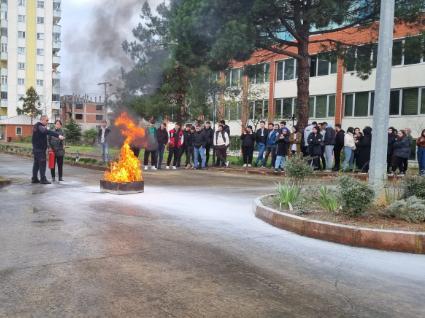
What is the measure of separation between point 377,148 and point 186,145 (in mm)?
11459

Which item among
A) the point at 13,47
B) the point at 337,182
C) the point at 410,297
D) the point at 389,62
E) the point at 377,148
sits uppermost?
the point at 13,47

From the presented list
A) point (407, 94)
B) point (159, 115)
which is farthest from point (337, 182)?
point (407, 94)

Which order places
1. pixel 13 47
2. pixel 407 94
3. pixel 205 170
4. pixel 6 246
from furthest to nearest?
pixel 13 47 < pixel 407 94 < pixel 205 170 < pixel 6 246

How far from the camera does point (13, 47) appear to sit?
79875 mm

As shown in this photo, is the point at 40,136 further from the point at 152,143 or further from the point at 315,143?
the point at 315,143

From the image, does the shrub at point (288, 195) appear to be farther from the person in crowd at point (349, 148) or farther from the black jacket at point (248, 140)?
the black jacket at point (248, 140)

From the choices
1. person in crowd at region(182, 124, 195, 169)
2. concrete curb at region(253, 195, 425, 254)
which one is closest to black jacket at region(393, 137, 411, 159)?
person in crowd at region(182, 124, 195, 169)

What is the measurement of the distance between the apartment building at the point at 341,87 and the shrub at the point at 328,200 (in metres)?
13.1

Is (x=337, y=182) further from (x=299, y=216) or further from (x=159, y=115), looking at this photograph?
(x=159, y=115)

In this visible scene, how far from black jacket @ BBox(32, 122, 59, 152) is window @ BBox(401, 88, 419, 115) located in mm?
21699

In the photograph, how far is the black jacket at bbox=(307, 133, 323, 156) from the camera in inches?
656

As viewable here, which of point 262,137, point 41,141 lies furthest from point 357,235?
point 262,137

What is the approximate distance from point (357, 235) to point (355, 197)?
776 millimetres

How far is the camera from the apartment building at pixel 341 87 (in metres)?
21.3
